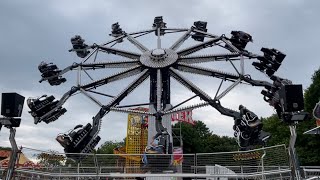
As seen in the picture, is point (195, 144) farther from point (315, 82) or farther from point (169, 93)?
point (169, 93)

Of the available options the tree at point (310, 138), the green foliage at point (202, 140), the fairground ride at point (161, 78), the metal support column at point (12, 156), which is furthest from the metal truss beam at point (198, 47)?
the green foliage at point (202, 140)

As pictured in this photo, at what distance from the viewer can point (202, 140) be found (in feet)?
268

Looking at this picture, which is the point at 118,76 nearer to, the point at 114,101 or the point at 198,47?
the point at 114,101

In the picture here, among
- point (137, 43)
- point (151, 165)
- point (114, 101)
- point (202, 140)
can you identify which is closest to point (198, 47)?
point (137, 43)

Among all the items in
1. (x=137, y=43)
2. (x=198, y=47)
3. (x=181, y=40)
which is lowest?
(x=198, y=47)

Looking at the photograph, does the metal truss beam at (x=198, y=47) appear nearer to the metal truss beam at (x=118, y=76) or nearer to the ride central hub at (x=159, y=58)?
the ride central hub at (x=159, y=58)

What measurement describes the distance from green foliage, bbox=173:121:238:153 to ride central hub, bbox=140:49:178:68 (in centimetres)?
3907

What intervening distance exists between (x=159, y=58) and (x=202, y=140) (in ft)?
184

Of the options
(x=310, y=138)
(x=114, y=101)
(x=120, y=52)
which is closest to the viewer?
(x=114, y=101)

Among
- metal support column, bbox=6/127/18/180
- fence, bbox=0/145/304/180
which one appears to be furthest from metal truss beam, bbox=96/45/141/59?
metal support column, bbox=6/127/18/180

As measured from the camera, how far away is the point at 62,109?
89.1ft

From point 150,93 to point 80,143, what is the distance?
5.61m

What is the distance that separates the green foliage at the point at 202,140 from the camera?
73.2 meters

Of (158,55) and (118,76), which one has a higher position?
(158,55)
